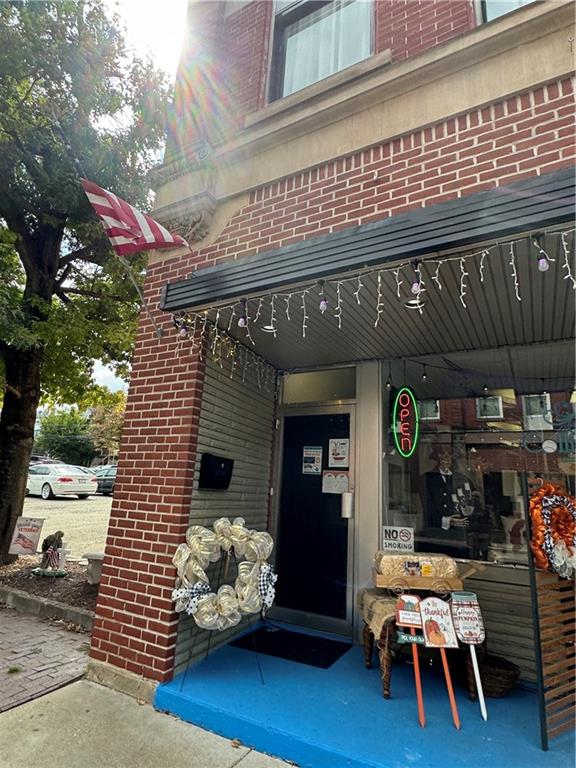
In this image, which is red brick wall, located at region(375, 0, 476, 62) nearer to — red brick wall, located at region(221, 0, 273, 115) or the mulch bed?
red brick wall, located at region(221, 0, 273, 115)

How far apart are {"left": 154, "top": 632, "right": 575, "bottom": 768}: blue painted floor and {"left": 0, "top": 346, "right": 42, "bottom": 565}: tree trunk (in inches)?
200

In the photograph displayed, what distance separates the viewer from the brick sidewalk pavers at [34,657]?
3.39 meters

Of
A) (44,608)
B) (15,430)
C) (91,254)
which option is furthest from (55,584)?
(91,254)

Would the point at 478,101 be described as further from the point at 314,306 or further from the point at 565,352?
the point at 565,352

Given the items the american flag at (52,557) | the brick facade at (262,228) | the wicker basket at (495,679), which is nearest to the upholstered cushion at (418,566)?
the wicker basket at (495,679)

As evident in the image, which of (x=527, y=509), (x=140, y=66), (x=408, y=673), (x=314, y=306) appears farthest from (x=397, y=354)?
(x=140, y=66)

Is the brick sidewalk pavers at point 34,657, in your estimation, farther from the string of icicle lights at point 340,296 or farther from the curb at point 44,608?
the string of icicle lights at point 340,296

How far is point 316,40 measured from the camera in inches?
183

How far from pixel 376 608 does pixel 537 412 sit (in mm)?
2510

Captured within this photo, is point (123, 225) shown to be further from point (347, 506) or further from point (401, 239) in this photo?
point (347, 506)

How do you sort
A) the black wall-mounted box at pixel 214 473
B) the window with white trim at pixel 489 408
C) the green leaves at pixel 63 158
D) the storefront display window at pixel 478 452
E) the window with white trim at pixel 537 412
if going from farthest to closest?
the green leaves at pixel 63 158
the window with white trim at pixel 489 408
the window with white trim at pixel 537 412
the storefront display window at pixel 478 452
the black wall-mounted box at pixel 214 473

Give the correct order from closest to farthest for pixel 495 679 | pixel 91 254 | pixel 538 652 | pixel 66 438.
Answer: pixel 538 652 < pixel 495 679 < pixel 91 254 < pixel 66 438

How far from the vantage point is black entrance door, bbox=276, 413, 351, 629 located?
4508 millimetres

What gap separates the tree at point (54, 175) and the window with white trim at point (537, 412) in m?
6.61
